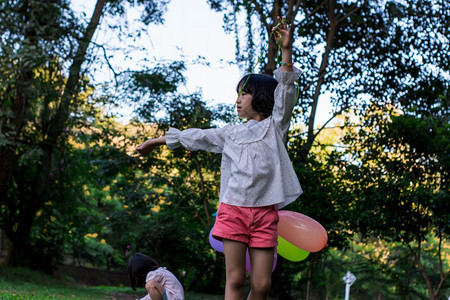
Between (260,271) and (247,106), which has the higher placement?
(247,106)

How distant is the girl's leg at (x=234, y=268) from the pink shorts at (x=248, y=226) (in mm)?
36

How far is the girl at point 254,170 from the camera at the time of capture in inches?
107

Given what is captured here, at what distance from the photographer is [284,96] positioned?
2.90 m

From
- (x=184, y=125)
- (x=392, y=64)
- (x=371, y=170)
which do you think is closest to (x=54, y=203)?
(x=184, y=125)

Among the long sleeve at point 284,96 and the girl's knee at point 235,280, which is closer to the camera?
the girl's knee at point 235,280

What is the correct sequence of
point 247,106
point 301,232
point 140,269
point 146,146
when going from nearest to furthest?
point 146,146 → point 247,106 → point 301,232 → point 140,269

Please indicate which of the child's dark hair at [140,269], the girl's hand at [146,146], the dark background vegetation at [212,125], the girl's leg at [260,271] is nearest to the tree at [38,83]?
the dark background vegetation at [212,125]

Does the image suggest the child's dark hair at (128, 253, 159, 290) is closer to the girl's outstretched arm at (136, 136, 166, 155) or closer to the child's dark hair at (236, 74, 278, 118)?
the girl's outstretched arm at (136, 136, 166, 155)

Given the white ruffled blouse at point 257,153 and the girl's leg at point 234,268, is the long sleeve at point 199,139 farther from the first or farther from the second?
the girl's leg at point 234,268

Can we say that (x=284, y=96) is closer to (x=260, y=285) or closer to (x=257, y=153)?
(x=257, y=153)

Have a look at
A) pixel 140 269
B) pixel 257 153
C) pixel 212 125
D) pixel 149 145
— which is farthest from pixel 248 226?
pixel 212 125

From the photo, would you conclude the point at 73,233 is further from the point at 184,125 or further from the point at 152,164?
the point at 184,125

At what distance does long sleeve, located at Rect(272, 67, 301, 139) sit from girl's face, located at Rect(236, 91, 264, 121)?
15 cm

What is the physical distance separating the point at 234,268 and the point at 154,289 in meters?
1.82
